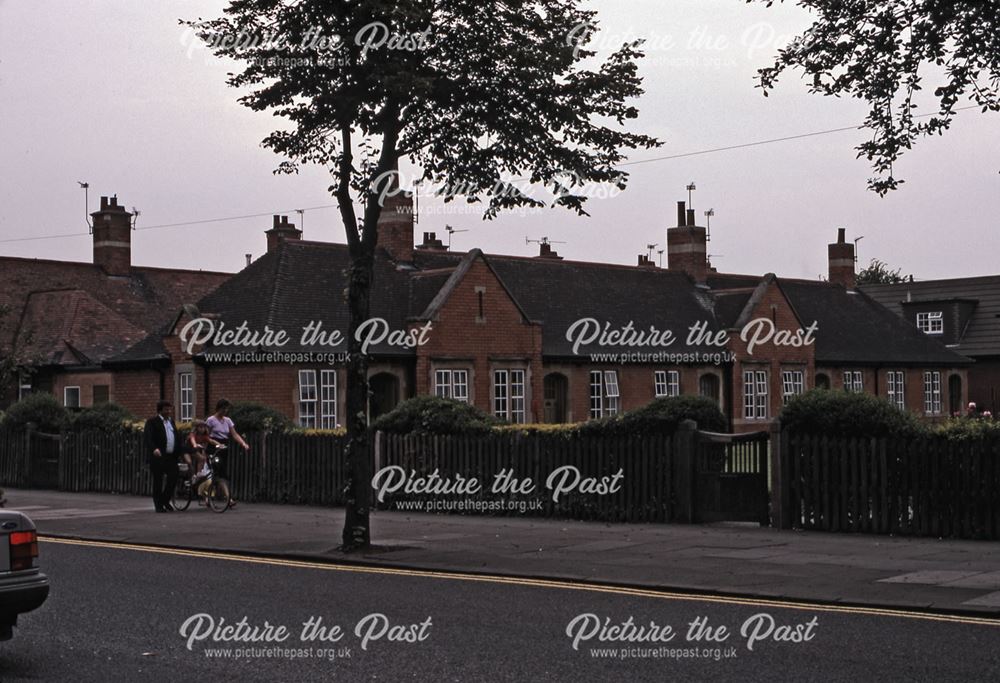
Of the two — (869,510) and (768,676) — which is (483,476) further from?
(768,676)

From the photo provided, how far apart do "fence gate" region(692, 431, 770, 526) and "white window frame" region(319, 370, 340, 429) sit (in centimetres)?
1713

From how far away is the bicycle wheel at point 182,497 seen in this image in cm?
2256

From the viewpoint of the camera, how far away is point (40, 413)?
29656 mm

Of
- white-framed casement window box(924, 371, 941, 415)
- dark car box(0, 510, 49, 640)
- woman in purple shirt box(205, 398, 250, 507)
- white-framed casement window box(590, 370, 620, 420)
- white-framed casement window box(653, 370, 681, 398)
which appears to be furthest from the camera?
white-framed casement window box(924, 371, 941, 415)

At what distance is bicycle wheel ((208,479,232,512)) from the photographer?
862 inches

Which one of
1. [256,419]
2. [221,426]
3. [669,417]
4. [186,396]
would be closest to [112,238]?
[186,396]

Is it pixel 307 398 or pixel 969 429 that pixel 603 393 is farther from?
pixel 969 429

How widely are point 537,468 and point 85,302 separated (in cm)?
2859

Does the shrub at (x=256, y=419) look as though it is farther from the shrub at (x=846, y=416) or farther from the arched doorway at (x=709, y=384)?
the arched doorway at (x=709, y=384)

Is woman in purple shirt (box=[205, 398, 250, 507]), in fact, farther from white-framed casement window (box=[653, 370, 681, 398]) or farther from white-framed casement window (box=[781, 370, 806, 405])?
white-framed casement window (box=[781, 370, 806, 405])

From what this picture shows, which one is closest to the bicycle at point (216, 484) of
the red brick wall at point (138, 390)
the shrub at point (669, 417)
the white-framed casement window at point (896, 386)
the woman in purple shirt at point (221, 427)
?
the woman in purple shirt at point (221, 427)

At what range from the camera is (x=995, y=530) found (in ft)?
53.1

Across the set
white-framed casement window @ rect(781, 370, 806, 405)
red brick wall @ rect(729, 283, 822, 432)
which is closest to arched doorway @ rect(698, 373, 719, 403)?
red brick wall @ rect(729, 283, 822, 432)

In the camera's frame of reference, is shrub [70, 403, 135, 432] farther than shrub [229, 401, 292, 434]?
Yes
